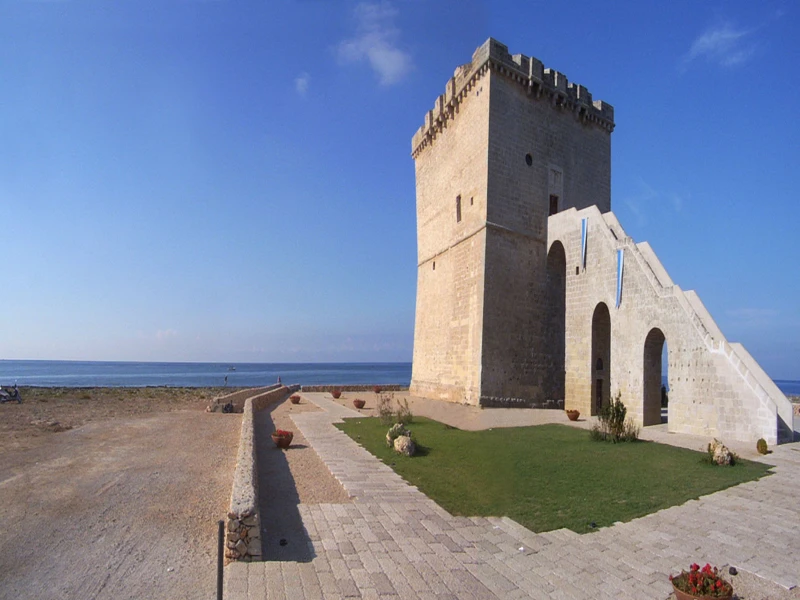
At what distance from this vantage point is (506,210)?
20.2m

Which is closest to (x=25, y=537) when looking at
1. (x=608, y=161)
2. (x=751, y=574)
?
(x=751, y=574)

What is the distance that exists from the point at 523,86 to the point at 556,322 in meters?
9.89

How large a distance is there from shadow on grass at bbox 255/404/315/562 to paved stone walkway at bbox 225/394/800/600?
0.16 meters

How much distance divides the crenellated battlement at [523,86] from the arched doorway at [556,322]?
21.7 ft

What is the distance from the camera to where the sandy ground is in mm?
5246

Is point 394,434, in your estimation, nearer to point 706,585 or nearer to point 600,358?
point 706,585

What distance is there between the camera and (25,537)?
6.49 metres

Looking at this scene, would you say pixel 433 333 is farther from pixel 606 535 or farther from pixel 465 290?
pixel 606 535

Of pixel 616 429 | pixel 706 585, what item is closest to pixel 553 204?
pixel 616 429

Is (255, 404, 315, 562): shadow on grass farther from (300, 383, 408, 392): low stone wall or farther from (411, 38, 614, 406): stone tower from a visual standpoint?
(300, 383, 408, 392): low stone wall

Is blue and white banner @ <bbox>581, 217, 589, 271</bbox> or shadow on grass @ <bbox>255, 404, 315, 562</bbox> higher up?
blue and white banner @ <bbox>581, 217, 589, 271</bbox>

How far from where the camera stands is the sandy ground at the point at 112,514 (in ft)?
17.2

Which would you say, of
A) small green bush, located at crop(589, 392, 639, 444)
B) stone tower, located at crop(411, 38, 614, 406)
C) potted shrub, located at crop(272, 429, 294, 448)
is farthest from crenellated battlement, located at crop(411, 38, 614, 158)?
potted shrub, located at crop(272, 429, 294, 448)

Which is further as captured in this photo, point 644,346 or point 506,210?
point 506,210
